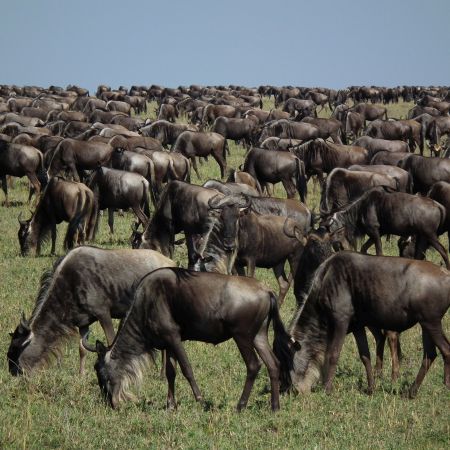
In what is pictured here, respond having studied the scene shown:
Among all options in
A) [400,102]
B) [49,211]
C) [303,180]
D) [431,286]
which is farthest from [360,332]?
[400,102]

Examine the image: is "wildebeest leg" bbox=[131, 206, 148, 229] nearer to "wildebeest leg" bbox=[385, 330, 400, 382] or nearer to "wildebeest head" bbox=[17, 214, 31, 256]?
"wildebeest head" bbox=[17, 214, 31, 256]

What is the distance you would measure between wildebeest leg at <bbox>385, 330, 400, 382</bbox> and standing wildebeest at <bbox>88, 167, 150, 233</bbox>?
8024 millimetres

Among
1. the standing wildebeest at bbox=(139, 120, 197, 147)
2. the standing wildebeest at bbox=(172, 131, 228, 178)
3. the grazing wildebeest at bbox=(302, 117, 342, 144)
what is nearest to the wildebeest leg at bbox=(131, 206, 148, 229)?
the standing wildebeest at bbox=(172, 131, 228, 178)

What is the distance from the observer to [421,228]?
13.8 m

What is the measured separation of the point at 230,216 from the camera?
38.2ft

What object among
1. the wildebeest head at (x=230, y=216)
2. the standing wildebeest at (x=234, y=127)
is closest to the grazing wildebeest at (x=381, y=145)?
the standing wildebeest at (x=234, y=127)

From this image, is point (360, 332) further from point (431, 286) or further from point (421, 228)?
point (421, 228)

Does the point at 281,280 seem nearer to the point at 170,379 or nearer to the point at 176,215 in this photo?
the point at 176,215

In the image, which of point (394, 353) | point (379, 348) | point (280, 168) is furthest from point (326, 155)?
point (394, 353)

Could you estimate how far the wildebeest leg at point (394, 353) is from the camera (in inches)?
353

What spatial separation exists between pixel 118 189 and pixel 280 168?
547 centimetres

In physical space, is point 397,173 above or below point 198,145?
above

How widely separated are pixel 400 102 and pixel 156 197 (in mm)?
47283

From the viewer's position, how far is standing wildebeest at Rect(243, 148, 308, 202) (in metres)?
20.5
